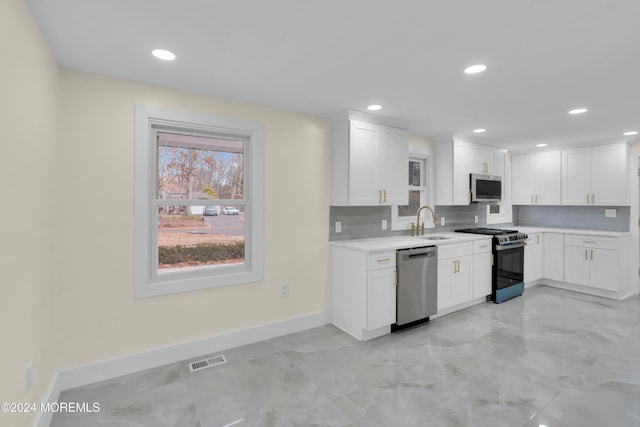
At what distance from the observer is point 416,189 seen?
14.8 ft

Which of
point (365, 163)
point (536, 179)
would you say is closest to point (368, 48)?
point (365, 163)

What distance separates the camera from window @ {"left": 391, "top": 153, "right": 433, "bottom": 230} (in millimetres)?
4375

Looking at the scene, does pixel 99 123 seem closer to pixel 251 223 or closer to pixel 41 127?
pixel 41 127

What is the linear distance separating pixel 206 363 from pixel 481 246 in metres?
3.62

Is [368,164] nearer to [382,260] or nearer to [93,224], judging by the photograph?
[382,260]

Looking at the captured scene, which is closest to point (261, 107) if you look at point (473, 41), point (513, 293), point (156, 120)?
point (156, 120)

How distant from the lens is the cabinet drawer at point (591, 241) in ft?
14.4

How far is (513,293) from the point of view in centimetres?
444

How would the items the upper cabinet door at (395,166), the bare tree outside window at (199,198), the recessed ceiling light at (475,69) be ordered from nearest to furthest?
the recessed ceiling light at (475,69) < the bare tree outside window at (199,198) < the upper cabinet door at (395,166)

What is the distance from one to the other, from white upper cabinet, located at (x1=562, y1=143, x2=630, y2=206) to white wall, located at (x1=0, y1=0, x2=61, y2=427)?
658 cm

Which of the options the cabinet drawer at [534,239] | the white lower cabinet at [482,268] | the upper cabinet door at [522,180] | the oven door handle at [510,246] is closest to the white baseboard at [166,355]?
the white lower cabinet at [482,268]

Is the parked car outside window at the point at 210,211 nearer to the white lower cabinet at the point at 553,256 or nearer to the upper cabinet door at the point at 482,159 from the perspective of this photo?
the upper cabinet door at the point at 482,159

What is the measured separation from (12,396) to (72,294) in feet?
3.31

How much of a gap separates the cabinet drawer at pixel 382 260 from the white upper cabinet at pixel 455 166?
1760 mm
